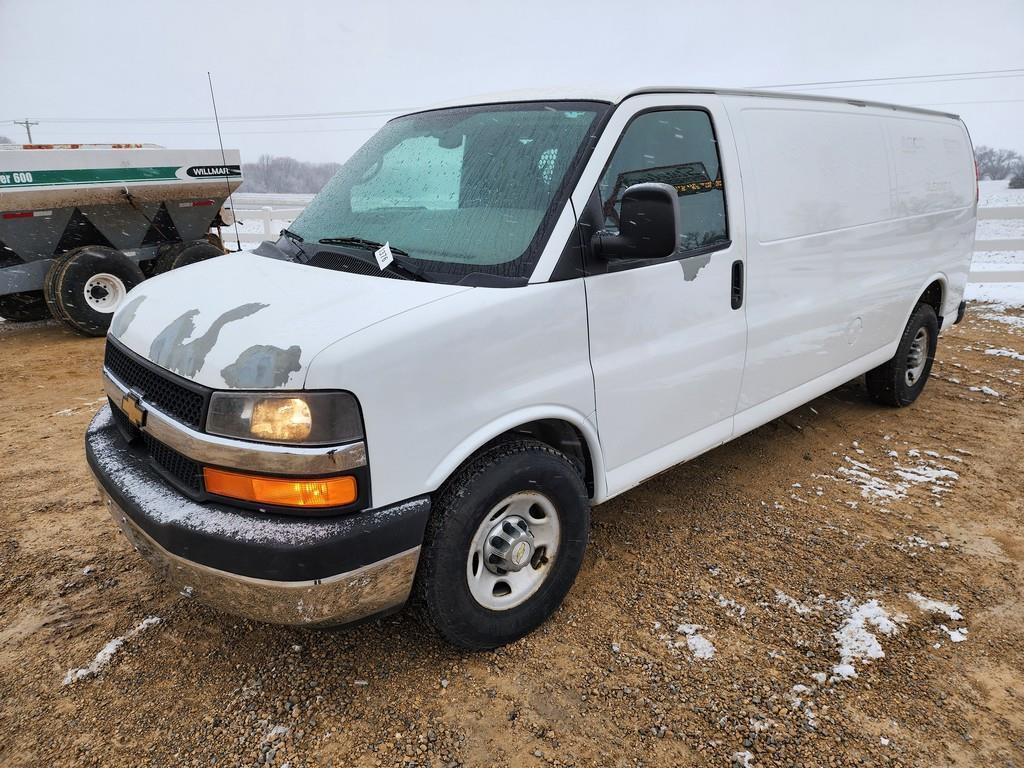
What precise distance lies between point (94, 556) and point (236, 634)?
1.11 metres

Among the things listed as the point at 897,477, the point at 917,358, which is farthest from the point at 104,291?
the point at 917,358

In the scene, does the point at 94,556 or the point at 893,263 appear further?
the point at 893,263

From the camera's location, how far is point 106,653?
2.67m

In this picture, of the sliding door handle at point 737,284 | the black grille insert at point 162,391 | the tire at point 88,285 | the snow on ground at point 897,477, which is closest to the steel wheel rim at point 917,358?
the snow on ground at point 897,477

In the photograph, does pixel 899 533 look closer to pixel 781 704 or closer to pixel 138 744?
pixel 781 704

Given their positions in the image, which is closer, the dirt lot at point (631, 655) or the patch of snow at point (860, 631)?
the dirt lot at point (631, 655)

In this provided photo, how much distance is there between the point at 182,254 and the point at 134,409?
7395mm

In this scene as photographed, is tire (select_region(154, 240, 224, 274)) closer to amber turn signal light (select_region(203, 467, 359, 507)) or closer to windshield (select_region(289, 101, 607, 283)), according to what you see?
windshield (select_region(289, 101, 607, 283))

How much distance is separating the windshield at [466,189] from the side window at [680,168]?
19 cm

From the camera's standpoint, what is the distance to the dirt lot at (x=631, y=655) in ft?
7.39

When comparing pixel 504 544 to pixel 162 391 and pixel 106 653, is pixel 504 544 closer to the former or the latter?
pixel 162 391

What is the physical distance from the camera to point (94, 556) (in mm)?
3344

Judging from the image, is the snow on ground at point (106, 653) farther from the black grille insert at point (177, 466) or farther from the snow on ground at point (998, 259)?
the snow on ground at point (998, 259)

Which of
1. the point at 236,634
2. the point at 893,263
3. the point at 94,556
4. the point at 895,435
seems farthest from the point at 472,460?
the point at 895,435
